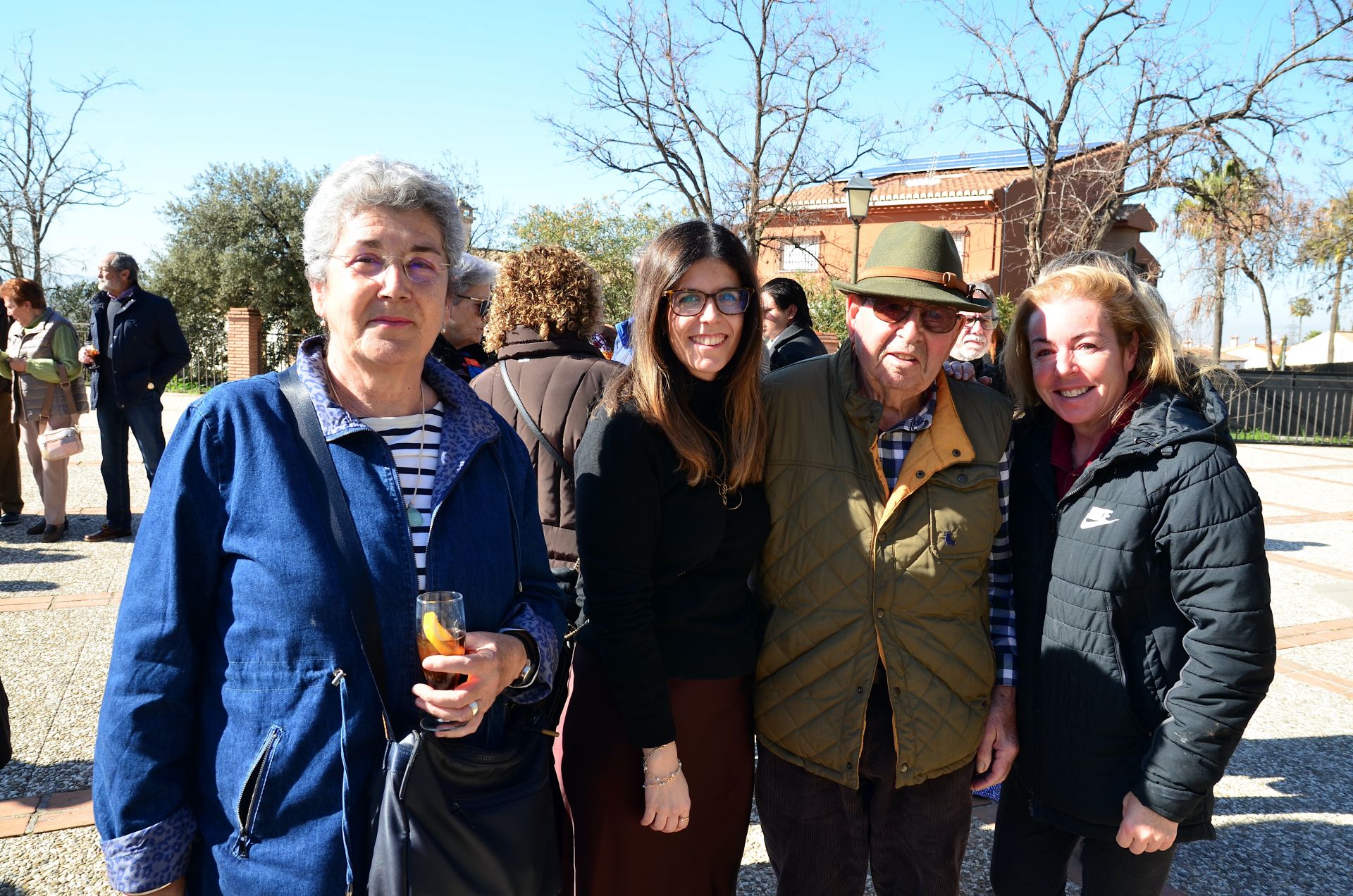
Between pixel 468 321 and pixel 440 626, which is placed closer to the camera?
pixel 440 626

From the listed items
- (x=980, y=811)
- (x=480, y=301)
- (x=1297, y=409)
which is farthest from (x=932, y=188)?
(x=980, y=811)

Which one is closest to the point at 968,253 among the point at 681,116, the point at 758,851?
the point at 681,116

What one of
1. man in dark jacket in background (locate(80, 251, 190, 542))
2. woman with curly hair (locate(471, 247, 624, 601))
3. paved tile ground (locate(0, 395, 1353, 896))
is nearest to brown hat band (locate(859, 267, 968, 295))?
woman with curly hair (locate(471, 247, 624, 601))

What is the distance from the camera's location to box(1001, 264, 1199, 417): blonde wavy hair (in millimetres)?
2129

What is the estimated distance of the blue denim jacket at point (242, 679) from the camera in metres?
1.44

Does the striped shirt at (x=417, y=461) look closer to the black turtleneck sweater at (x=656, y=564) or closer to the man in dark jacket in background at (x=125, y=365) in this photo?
the black turtleneck sweater at (x=656, y=564)

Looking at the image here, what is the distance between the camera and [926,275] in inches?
86.0

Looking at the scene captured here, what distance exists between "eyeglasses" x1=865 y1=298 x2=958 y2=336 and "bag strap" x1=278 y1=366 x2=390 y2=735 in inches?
54.2

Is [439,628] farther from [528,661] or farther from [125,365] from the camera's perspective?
[125,365]

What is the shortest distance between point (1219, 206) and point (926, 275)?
729 inches

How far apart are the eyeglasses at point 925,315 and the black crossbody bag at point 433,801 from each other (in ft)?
4.44

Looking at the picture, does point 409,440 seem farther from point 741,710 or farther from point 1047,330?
point 1047,330

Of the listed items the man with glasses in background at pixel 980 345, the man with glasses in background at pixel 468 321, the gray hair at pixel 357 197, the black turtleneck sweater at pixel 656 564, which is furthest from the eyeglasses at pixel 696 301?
the man with glasses in background at pixel 980 345

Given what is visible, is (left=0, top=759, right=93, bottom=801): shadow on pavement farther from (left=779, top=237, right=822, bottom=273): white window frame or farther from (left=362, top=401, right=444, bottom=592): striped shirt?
(left=779, top=237, right=822, bottom=273): white window frame
